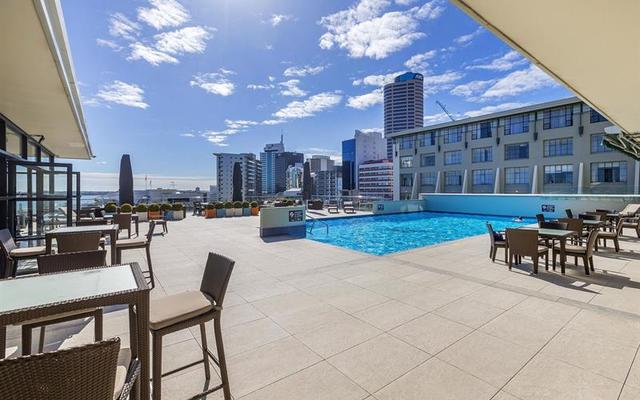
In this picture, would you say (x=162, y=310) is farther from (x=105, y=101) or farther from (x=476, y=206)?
(x=476, y=206)

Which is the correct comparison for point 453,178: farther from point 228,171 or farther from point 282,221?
point 228,171

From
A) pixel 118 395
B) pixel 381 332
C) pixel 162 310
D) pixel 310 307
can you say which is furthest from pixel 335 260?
pixel 118 395

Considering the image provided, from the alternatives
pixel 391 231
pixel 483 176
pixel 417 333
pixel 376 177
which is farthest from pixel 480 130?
pixel 376 177

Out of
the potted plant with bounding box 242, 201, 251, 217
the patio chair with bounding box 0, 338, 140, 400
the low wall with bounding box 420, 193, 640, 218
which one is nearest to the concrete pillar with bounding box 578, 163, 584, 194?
the low wall with bounding box 420, 193, 640, 218

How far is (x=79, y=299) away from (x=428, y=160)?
1489 inches

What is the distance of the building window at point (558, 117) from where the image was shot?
2453 centimetres

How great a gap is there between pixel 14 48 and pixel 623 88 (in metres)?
7.69

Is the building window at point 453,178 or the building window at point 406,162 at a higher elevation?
the building window at point 406,162

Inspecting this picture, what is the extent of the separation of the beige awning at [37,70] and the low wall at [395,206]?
1417 centimetres

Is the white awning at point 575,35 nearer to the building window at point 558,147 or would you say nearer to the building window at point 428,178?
the building window at point 558,147

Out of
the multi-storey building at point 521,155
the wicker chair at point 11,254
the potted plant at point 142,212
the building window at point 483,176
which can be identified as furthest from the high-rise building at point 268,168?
the wicker chair at point 11,254

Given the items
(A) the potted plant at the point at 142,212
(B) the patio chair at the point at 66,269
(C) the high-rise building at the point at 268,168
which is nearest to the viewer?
(B) the patio chair at the point at 66,269

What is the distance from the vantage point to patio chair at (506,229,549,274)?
15.8 feet

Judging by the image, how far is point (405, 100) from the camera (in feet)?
361
